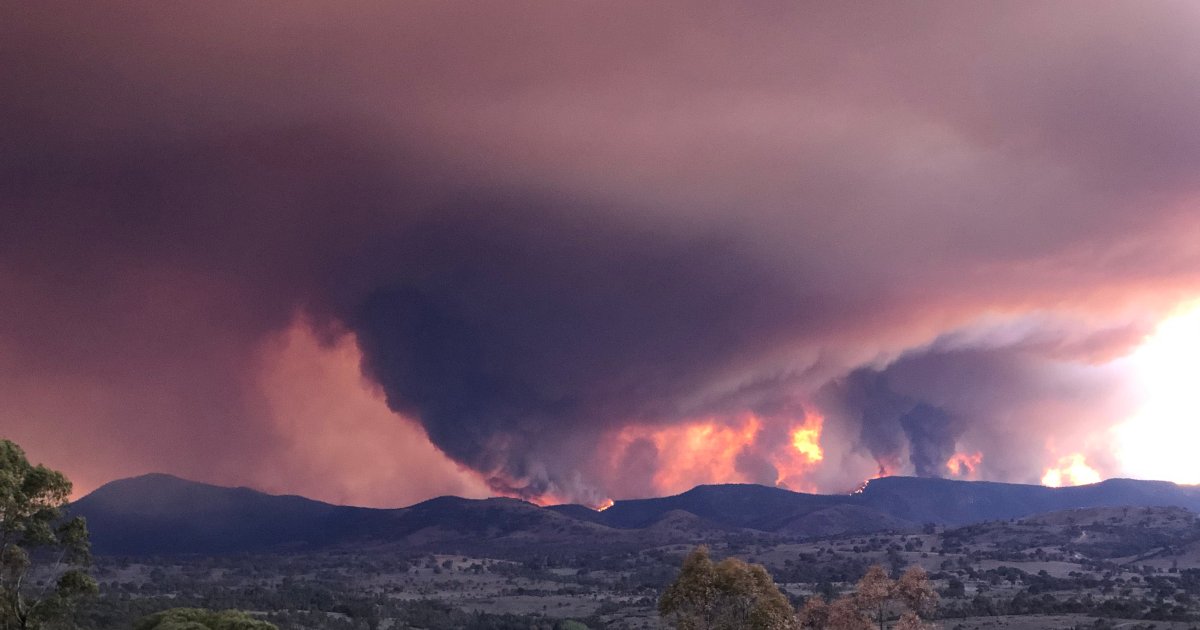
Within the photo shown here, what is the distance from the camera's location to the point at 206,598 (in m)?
140

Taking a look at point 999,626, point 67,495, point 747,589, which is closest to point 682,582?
Result: point 747,589

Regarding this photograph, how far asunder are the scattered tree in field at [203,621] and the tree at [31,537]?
164 inches

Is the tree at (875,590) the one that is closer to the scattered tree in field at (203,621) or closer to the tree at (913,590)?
the tree at (913,590)

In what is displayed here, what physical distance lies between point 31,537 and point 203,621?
8.65m

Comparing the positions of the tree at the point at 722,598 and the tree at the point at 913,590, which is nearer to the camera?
the tree at the point at 722,598

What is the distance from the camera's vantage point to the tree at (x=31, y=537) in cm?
4412

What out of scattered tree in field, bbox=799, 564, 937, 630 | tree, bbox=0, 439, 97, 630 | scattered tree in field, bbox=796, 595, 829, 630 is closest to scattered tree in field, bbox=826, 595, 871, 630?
scattered tree in field, bbox=799, 564, 937, 630

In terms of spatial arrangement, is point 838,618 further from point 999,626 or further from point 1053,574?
point 1053,574

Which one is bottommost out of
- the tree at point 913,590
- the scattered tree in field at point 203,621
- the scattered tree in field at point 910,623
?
the scattered tree in field at point 910,623

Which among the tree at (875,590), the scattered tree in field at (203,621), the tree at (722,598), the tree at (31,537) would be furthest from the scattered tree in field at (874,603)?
the tree at (31,537)

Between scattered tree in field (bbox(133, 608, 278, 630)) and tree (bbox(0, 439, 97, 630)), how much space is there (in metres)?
4.15

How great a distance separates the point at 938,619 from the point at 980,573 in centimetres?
7249

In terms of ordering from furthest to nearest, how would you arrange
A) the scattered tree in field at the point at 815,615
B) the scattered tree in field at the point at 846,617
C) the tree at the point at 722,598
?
the scattered tree in field at the point at 815,615, the scattered tree in field at the point at 846,617, the tree at the point at 722,598

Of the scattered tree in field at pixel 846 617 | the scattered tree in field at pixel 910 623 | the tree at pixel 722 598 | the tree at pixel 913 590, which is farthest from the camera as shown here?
the scattered tree in field at pixel 846 617
